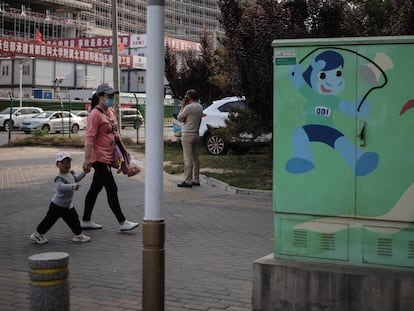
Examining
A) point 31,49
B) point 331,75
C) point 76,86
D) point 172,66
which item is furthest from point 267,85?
point 76,86

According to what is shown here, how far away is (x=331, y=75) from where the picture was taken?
4738 millimetres

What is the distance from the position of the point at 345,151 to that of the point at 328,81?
558 millimetres

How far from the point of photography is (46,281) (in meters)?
4.29

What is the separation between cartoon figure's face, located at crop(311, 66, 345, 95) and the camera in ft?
15.5

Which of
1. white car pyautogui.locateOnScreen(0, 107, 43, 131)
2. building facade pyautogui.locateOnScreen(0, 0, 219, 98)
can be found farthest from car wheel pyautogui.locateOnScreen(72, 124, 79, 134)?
building facade pyautogui.locateOnScreen(0, 0, 219, 98)

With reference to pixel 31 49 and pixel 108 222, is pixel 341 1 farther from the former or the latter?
pixel 31 49

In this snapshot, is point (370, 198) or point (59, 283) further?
point (370, 198)

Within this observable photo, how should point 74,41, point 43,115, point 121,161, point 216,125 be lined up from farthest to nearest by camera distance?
point 74,41
point 43,115
point 216,125
point 121,161

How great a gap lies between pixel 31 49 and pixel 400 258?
61567 mm

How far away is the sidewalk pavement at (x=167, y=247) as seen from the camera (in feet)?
18.1

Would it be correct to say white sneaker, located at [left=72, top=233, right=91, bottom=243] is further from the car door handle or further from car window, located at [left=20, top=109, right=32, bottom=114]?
car window, located at [left=20, top=109, right=32, bottom=114]

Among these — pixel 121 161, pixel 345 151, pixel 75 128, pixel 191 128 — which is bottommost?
pixel 121 161

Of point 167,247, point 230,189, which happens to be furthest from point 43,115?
point 167,247

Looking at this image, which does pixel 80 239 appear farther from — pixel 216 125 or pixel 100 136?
pixel 216 125
